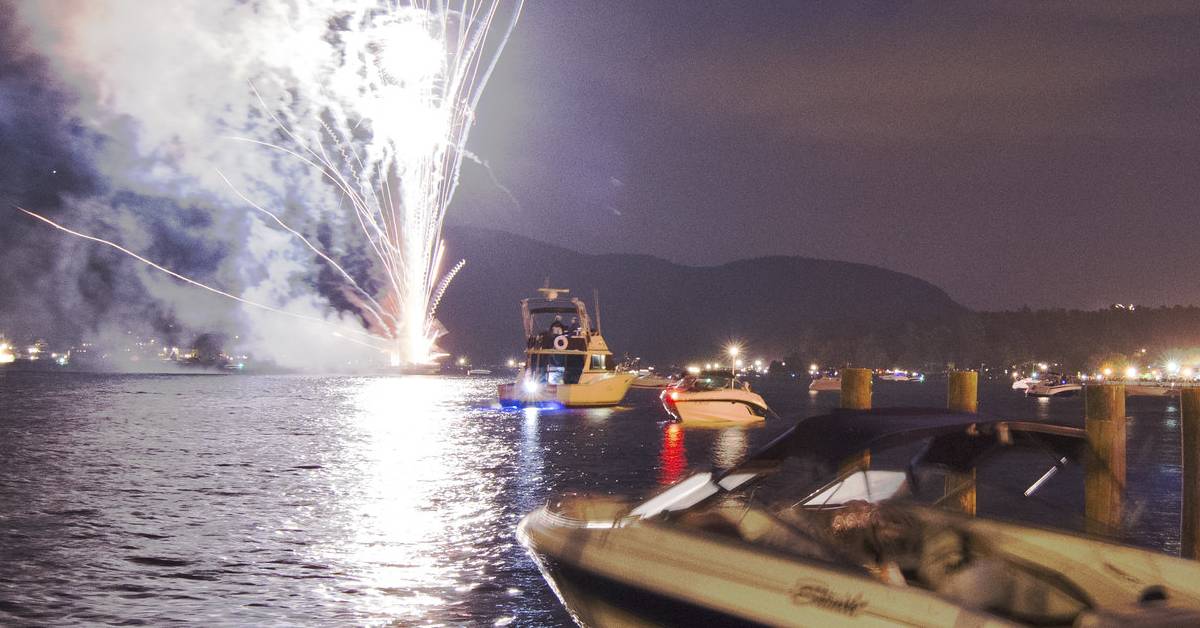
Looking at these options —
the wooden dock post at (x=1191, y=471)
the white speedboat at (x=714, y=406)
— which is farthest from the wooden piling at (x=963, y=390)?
the white speedboat at (x=714, y=406)

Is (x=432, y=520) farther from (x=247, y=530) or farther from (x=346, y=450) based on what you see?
(x=346, y=450)

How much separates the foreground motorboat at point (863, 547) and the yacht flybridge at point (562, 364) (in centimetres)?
4800

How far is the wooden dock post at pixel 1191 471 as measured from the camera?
32.4ft

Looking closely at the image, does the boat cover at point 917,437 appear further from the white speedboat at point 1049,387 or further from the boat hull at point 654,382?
the boat hull at point 654,382

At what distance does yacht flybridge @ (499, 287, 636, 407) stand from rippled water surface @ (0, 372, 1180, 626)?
1174 cm

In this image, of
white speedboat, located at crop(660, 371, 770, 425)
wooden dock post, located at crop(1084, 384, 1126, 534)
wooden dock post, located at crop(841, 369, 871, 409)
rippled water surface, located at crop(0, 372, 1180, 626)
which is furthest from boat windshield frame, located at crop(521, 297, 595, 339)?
wooden dock post, located at crop(1084, 384, 1126, 534)

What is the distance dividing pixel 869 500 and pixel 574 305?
48.7 meters

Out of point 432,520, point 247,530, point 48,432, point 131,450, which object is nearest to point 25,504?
point 247,530

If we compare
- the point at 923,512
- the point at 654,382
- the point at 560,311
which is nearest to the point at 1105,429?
the point at 923,512

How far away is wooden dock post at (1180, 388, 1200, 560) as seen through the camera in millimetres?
9867

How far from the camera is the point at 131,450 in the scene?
32.6 metres

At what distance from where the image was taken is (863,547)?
6105 mm

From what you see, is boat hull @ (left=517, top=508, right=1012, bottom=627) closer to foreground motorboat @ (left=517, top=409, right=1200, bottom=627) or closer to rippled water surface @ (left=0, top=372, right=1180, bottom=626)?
foreground motorboat @ (left=517, top=409, right=1200, bottom=627)

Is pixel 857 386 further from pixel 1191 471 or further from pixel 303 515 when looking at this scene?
pixel 303 515
